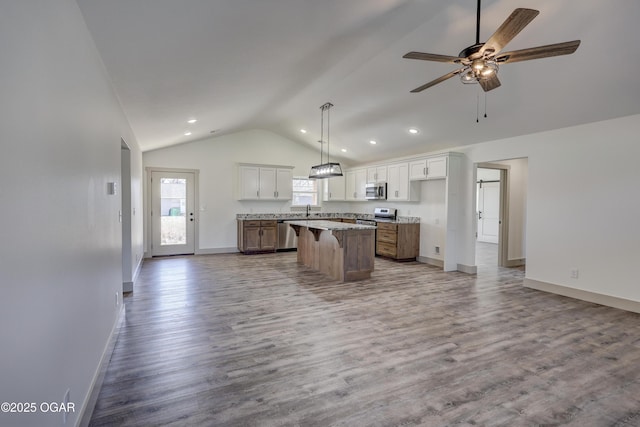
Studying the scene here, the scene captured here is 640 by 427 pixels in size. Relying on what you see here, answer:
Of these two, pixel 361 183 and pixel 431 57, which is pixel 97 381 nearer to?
pixel 431 57

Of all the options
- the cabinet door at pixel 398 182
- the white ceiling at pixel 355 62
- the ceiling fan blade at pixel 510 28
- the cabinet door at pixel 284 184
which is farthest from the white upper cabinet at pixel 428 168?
the ceiling fan blade at pixel 510 28

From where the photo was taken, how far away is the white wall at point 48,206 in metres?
1.08

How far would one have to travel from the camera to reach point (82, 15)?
191cm

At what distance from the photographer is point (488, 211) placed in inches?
416

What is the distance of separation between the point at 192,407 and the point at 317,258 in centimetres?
420

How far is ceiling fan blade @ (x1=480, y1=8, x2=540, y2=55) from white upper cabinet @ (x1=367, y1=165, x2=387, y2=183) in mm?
5580

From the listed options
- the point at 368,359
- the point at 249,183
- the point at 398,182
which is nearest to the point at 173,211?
the point at 249,183

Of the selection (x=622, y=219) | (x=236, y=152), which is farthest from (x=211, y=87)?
(x=622, y=219)

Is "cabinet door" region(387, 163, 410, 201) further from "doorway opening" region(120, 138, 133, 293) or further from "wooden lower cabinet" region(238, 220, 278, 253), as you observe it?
"doorway opening" region(120, 138, 133, 293)

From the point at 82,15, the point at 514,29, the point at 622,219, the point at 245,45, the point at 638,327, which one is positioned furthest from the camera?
the point at 622,219

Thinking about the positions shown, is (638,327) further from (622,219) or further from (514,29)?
(514,29)

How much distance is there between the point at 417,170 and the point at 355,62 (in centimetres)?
343

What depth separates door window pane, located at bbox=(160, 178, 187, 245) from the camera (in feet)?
25.3

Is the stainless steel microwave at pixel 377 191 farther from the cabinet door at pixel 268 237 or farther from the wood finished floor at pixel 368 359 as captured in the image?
the wood finished floor at pixel 368 359
